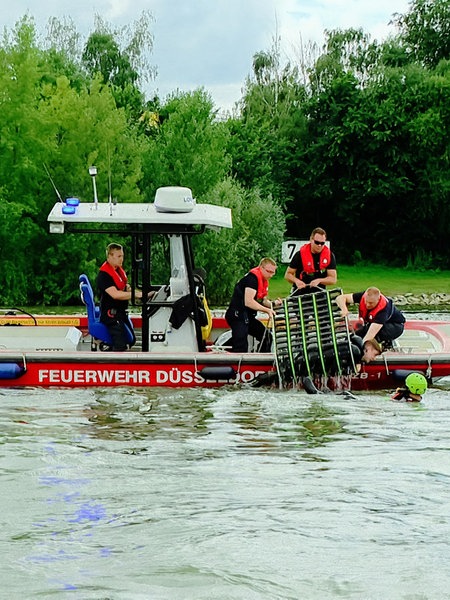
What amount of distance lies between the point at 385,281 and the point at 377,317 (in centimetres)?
3187

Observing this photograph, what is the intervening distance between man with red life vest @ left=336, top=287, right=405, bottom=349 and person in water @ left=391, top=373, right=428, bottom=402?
668 millimetres

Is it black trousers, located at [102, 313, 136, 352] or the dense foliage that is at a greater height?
the dense foliage

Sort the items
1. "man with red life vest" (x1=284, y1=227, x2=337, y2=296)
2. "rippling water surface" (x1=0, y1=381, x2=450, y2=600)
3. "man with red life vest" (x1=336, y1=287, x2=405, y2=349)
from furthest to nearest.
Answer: "man with red life vest" (x1=284, y1=227, x2=337, y2=296) < "man with red life vest" (x1=336, y1=287, x2=405, y2=349) < "rippling water surface" (x1=0, y1=381, x2=450, y2=600)

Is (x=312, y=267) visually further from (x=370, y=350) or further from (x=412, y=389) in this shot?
(x=412, y=389)

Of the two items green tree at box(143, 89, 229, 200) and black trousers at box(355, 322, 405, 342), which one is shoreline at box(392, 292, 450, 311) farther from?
black trousers at box(355, 322, 405, 342)

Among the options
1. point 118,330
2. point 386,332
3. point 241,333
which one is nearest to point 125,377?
point 118,330

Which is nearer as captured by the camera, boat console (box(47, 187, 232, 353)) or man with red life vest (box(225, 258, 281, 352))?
boat console (box(47, 187, 232, 353))

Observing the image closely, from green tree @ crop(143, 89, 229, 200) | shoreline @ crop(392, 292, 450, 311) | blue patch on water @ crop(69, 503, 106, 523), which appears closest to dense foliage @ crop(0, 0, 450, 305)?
green tree @ crop(143, 89, 229, 200)

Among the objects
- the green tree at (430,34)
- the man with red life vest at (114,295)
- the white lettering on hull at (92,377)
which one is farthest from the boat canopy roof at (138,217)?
the green tree at (430,34)

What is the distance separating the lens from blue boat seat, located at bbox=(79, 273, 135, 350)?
1377 centimetres

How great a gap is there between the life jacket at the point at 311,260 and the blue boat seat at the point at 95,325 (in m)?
2.35

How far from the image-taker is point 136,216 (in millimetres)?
13891

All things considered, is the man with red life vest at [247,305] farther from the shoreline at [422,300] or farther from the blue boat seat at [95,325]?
the shoreline at [422,300]

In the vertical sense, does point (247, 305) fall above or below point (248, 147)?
below
